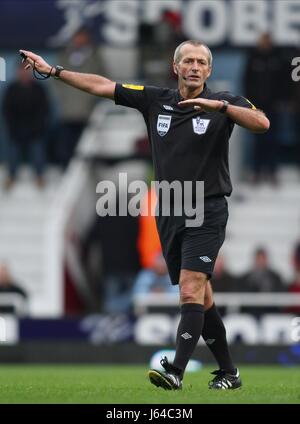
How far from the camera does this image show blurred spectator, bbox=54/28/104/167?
1981 cm

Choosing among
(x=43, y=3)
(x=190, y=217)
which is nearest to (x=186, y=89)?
(x=190, y=217)

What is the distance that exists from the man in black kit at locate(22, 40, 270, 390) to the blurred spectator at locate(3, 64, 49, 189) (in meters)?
10.9

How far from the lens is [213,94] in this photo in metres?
8.91

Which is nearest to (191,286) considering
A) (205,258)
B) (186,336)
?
(205,258)

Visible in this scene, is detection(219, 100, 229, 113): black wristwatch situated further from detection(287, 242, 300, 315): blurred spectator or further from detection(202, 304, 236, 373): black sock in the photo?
detection(287, 242, 300, 315): blurred spectator

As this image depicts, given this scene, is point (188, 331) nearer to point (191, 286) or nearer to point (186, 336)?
point (186, 336)

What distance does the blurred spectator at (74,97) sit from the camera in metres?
19.8

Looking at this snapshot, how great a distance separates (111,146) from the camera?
2066cm

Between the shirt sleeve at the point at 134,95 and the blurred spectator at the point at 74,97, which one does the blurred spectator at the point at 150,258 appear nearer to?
the blurred spectator at the point at 74,97

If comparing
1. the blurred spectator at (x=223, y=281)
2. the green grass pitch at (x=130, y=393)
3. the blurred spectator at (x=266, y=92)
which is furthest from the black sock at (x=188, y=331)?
the blurred spectator at (x=266, y=92)

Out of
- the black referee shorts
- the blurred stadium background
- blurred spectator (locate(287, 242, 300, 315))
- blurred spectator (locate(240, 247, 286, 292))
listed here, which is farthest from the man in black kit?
the blurred stadium background

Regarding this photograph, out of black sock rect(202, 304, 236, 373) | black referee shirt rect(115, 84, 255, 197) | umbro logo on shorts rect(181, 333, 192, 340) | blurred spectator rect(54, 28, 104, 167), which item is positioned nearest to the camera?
umbro logo on shorts rect(181, 333, 192, 340)

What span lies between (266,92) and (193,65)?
10.6 metres

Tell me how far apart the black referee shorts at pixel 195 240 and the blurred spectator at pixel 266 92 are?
1032 centimetres
